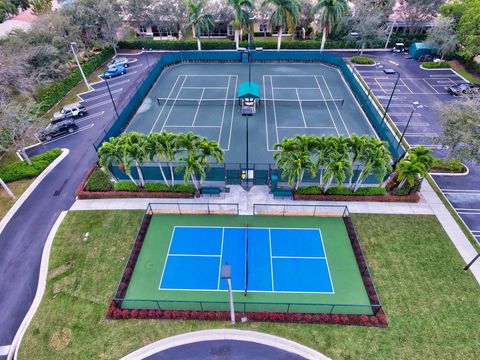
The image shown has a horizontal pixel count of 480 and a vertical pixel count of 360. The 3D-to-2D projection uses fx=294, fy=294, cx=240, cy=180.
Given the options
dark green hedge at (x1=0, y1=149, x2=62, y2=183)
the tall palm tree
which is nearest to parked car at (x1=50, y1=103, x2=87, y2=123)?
dark green hedge at (x1=0, y1=149, x2=62, y2=183)

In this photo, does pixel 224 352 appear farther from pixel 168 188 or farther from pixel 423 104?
pixel 423 104

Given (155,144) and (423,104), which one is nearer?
(155,144)

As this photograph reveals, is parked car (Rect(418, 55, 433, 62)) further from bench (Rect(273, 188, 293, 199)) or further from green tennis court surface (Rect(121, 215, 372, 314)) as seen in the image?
bench (Rect(273, 188, 293, 199))

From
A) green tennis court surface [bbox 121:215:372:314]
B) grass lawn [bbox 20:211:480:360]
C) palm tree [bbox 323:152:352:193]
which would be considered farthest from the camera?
palm tree [bbox 323:152:352:193]

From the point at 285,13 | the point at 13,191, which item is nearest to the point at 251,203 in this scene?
the point at 13,191

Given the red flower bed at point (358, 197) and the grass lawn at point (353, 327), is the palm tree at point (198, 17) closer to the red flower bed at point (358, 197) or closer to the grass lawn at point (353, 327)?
the red flower bed at point (358, 197)

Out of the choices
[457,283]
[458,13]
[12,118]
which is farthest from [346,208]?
[458,13]
